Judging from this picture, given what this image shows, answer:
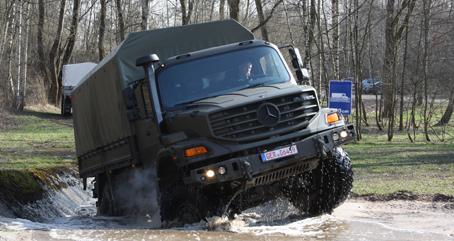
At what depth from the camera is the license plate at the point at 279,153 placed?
6.08m

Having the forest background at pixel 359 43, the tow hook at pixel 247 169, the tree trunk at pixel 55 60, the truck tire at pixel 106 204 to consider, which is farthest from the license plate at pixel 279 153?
the tree trunk at pixel 55 60

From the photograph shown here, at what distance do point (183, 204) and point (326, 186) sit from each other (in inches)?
80.7

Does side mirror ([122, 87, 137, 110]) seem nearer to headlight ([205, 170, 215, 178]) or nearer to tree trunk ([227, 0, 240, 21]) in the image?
headlight ([205, 170, 215, 178])

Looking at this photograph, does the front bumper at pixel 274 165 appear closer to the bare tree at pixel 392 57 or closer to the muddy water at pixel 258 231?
the muddy water at pixel 258 231

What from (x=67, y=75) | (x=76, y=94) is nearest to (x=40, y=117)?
(x=67, y=75)

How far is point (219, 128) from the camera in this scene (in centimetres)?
624

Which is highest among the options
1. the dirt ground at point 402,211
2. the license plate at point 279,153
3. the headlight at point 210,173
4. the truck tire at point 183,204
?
the license plate at point 279,153

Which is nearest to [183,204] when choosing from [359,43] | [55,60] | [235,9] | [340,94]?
[340,94]

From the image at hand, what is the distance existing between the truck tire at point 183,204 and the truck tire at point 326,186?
149 centimetres

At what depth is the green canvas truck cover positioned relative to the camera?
841cm

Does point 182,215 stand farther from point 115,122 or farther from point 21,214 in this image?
point 21,214

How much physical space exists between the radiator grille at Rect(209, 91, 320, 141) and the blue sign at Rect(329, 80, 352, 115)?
31.6 ft

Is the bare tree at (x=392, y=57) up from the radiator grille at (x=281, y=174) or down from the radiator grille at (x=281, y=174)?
up

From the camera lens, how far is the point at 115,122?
9.16 meters
